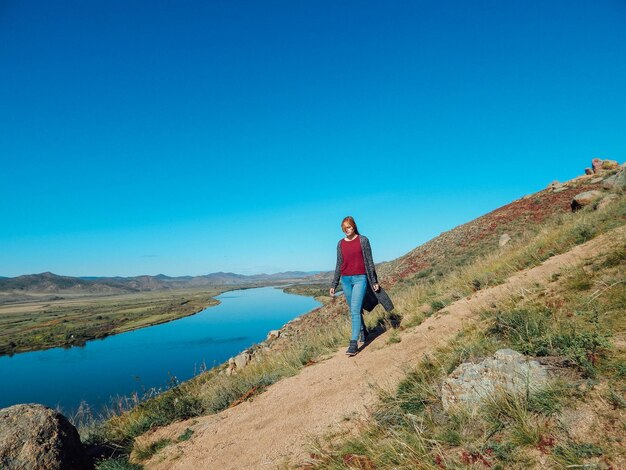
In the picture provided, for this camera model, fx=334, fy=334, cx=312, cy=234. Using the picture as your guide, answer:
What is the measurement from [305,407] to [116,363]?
156 feet

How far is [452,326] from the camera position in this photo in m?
6.02

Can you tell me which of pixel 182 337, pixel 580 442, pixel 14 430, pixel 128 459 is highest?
pixel 580 442

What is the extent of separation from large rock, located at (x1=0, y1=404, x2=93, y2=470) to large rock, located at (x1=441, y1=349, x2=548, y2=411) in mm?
4919

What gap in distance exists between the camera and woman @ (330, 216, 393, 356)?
6523 millimetres

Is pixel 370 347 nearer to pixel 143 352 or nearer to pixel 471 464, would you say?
pixel 471 464

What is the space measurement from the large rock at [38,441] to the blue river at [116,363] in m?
21.4

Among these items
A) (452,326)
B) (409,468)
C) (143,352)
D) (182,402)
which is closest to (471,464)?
(409,468)

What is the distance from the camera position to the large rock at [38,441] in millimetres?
4117

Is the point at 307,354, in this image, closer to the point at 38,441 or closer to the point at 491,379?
the point at 38,441

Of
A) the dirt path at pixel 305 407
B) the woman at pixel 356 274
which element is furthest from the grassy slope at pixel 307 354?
the woman at pixel 356 274

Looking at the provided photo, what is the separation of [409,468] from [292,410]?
2694 mm

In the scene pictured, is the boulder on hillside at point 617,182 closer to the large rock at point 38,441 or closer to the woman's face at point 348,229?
the woman's face at point 348,229

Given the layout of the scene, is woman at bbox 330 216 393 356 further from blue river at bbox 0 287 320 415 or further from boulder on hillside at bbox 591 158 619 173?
boulder on hillside at bbox 591 158 619 173

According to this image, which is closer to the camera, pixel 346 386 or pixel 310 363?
pixel 346 386
